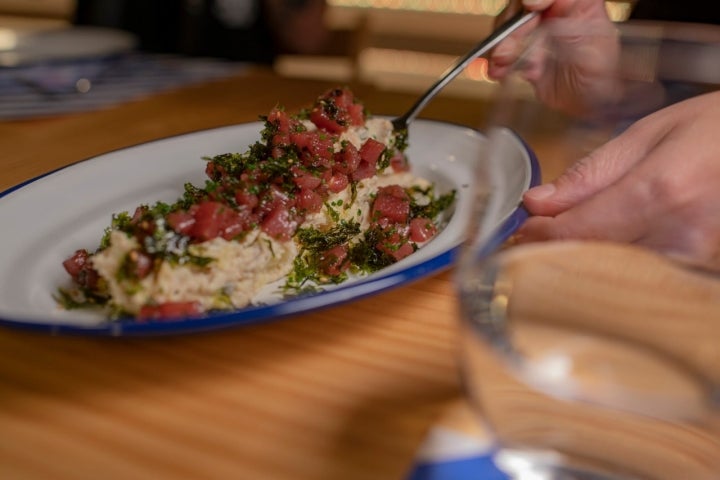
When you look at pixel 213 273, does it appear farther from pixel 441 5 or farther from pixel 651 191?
pixel 441 5

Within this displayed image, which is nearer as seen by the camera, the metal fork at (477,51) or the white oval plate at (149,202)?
the white oval plate at (149,202)

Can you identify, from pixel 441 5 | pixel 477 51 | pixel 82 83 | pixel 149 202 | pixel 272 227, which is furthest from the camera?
pixel 441 5

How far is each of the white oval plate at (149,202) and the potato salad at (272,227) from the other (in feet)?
0.16

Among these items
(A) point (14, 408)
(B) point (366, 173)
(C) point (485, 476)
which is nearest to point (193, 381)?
(A) point (14, 408)

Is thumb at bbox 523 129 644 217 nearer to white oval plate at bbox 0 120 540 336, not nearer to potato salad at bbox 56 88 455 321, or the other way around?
white oval plate at bbox 0 120 540 336

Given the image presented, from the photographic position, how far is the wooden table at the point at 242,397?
0.62 m

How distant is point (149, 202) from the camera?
1.21 metres

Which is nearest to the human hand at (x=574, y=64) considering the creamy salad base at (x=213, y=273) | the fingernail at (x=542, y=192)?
the fingernail at (x=542, y=192)

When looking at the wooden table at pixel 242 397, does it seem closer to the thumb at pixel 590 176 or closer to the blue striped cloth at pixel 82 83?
the thumb at pixel 590 176

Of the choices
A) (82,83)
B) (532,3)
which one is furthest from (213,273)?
(82,83)

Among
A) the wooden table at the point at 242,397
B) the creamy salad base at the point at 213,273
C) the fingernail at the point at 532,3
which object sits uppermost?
the fingernail at the point at 532,3

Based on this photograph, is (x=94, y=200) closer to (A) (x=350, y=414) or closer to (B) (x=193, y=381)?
(B) (x=193, y=381)

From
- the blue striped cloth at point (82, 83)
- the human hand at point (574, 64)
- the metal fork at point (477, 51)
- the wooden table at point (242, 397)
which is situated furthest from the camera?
the blue striped cloth at point (82, 83)

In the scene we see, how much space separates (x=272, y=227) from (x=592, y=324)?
0.52 metres
